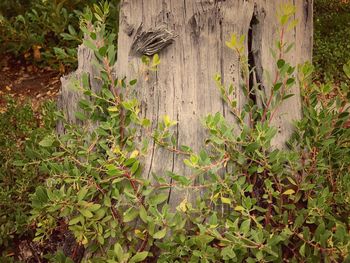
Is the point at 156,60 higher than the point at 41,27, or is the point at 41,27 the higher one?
the point at 41,27

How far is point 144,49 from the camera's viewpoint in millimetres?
2627

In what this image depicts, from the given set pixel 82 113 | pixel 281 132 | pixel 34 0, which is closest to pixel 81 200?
pixel 82 113

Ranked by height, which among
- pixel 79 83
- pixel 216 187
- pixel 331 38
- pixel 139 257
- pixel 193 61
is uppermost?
pixel 331 38

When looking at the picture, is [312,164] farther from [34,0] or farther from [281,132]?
[34,0]

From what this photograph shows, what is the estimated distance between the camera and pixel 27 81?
5973mm

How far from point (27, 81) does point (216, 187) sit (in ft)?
13.2

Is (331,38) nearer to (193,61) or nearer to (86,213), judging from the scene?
(193,61)

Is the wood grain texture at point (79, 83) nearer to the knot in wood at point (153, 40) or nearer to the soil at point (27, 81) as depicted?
the knot in wood at point (153, 40)

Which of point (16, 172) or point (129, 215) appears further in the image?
point (16, 172)

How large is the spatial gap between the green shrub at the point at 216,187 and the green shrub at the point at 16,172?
519 mm

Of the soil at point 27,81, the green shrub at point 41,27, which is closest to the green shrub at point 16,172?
the soil at point 27,81

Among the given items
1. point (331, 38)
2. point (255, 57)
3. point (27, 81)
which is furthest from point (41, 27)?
point (255, 57)

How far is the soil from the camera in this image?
5.69 metres

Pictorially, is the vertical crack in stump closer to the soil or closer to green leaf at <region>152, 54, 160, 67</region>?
green leaf at <region>152, 54, 160, 67</region>
